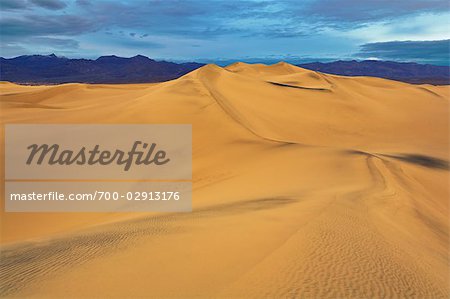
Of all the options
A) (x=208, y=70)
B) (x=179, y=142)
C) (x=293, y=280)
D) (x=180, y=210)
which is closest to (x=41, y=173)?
(x=179, y=142)

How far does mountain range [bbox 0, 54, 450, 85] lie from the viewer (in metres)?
127

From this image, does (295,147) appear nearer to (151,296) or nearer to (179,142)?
(179,142)

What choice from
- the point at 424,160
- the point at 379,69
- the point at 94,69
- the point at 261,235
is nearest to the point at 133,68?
the point at 94,69

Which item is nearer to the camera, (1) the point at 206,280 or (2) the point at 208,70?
(1) the point at 206,280

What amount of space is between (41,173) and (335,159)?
865 centimetres

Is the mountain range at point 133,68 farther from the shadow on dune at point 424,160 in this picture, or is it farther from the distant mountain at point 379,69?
the shadow on dune at point 424,160

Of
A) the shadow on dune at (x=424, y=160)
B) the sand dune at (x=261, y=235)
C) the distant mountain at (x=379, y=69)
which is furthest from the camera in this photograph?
the distant mountain at (x=379, y=69)

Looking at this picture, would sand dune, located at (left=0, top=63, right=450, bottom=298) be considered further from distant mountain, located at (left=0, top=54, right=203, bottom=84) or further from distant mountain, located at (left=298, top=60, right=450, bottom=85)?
distant mountain, located at (left=298, top=60, right=450, bottom=85)

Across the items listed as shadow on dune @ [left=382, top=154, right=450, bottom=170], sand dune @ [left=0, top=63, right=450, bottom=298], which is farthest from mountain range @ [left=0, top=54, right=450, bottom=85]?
sand dune @ [left=0, top=63, right=450, bottom=298]

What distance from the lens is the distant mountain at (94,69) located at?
119750 mm

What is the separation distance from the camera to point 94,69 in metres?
145

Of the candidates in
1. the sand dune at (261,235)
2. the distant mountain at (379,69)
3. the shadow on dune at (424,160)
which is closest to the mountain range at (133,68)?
the distant mountain at (379,69)

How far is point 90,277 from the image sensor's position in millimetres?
4305

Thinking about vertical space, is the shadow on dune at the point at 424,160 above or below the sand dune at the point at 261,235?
above
